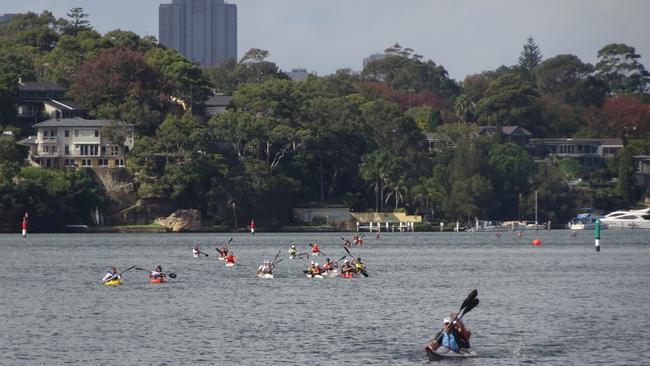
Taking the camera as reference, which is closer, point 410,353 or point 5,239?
point 410,353

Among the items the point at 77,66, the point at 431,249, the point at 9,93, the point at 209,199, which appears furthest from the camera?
the point at 77,66

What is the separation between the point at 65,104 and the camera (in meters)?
174

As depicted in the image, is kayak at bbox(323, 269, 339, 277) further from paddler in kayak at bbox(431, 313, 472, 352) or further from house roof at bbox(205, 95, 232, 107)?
house roof at bbox(205, 95, 232, 107)

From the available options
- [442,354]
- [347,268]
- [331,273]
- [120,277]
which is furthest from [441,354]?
[331,273]

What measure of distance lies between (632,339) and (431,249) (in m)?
70.6

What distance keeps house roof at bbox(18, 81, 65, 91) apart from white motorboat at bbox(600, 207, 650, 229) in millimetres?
72303

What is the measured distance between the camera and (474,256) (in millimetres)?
115562

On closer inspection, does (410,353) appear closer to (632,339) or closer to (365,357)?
(365,357)

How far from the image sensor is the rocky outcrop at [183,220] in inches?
6275

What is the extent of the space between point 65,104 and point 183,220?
83.6ft

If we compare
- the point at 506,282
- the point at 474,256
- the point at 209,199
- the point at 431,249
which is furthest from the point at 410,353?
the point at 209,199

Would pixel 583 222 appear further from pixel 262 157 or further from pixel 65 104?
pixel 65 104

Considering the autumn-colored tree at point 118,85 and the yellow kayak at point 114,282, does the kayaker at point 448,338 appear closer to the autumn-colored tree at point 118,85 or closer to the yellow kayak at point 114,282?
the yellow kayak at point 114,282

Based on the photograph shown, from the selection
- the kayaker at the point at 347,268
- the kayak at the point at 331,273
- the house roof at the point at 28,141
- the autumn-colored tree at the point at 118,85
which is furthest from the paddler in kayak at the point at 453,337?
the house roof at the point at 28,141
